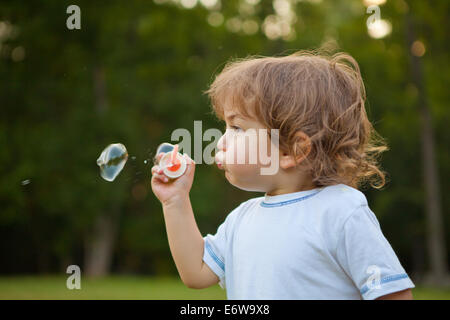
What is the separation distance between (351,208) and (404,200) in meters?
18.7

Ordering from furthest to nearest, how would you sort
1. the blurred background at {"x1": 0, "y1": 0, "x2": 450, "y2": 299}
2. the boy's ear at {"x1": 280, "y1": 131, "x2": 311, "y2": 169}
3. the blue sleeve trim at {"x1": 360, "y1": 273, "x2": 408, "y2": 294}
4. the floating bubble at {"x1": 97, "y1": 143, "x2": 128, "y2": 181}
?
the blurred background at {"x1": 0, "y1": 0, "x2": 450, "y2": 299}
the floating bubble at {"x1": 97, "y1": 143, "x2": 128, "y2": 181}
the boy's ear at {"x1": 280, "y1": 131, "x2": 311, "y2": 169}
the blue sleeve trim at {"x1": 360, "y1": 273, "x2": 408, "y2": 294}

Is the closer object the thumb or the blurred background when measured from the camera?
the thumb

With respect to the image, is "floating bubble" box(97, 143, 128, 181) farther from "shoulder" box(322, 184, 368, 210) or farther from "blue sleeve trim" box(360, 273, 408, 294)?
"blue sleeve trim" box(360, 273, 408, 294)

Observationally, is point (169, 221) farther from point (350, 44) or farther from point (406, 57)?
point (350, 44)

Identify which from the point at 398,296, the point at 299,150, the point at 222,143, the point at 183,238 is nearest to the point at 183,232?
the point at 183,238

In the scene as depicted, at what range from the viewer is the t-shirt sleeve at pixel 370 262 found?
5.39ft

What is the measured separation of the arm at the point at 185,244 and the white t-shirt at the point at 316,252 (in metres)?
0.15

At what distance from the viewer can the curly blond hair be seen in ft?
6.17

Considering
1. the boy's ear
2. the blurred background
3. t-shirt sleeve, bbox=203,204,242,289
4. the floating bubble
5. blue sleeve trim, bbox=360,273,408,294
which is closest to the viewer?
blue sleeve trim, bbox=360,273,408,294

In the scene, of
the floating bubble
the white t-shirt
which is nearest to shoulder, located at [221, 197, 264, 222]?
the white t-shirt

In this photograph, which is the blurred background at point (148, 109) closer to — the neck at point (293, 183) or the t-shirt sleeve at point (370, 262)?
the neck at point (293, 183)

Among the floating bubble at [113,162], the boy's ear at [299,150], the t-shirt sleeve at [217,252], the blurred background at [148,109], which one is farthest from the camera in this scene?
the blurred background at [148,109]

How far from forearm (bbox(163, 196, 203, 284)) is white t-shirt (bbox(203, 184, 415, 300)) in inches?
6.9

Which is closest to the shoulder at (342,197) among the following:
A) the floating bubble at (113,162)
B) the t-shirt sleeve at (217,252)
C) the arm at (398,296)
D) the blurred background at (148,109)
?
the arm at (398,296)
